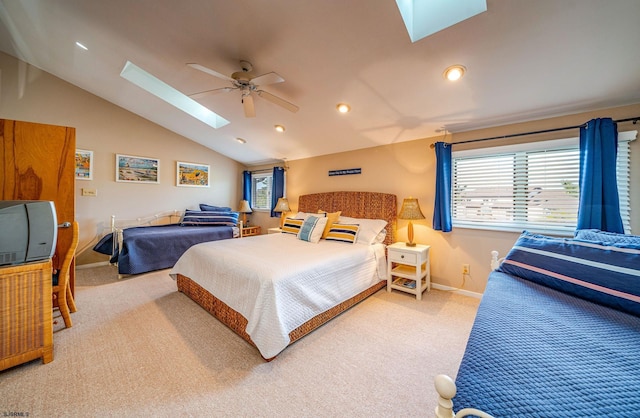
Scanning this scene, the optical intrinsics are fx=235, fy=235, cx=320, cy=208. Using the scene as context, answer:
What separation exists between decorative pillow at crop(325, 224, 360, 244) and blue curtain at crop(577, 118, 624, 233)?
7.25 feet

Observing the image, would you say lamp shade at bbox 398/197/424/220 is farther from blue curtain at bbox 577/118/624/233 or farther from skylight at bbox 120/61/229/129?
skylight at bbox 120/61/229/129

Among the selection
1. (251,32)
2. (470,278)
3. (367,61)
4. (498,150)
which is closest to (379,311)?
(470,278)

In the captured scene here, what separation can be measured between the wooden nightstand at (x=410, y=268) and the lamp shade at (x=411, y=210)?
0.40 meters

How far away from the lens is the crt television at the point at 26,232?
1576 mm

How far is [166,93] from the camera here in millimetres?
3721

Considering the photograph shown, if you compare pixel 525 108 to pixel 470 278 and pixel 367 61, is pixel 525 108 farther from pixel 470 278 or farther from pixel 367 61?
pixel 470 278

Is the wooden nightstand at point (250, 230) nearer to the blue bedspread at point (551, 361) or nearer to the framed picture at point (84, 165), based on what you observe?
the framed picture at point (84, 165)

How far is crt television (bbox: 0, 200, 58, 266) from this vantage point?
1.58 metres

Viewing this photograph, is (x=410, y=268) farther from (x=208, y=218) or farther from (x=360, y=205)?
(x=208, y=218)

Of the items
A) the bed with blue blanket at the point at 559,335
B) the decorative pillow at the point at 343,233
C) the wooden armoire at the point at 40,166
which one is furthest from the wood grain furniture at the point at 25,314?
the decorative pillow at the point at 343,233

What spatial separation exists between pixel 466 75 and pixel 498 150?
1.17 m

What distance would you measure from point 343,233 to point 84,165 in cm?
446

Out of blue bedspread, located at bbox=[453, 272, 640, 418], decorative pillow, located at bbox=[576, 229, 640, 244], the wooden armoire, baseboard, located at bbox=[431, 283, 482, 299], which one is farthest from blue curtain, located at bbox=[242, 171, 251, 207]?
decorative pillow, located at bbox=[576, 229, 640, 244]

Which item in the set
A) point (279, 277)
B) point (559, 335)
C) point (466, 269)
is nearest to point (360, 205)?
point (466, 269)
